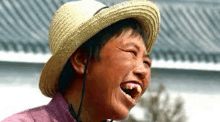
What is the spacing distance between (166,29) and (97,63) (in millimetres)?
11292

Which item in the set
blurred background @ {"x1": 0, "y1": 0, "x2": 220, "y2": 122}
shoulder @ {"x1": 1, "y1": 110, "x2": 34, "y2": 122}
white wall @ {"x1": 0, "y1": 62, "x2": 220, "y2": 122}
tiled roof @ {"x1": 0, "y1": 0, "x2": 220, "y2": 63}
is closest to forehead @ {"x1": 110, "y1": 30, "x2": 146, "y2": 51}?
shoulder @ {"x1": 1, "y1": 110, "x2": 34, "y2": 122}

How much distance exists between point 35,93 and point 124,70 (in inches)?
441

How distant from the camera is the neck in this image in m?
2.86

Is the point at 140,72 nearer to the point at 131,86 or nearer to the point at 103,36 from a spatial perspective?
the point at 131,86

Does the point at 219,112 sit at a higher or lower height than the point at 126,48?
lower

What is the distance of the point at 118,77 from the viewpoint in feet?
9.13

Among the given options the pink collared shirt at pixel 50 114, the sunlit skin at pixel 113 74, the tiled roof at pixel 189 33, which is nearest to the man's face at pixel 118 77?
the sunlit skin at pixel 113 74

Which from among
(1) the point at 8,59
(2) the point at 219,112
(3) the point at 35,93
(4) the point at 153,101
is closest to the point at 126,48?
(4) the point at 153,101

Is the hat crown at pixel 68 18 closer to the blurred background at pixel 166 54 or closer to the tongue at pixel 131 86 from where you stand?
the tongue at pixel 131 86

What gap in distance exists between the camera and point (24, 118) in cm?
290

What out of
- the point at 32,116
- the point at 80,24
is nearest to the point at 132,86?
the point at 80,24

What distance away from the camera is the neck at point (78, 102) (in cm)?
286

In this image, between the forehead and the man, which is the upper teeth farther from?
the forehead

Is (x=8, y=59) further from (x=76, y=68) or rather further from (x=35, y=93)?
(x=76, y=68)
